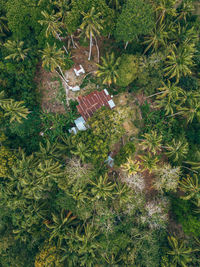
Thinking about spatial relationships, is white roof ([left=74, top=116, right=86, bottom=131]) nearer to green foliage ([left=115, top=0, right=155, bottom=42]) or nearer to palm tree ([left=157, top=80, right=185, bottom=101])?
palm tree ([left=157, top=80, right=185, bottom=101])

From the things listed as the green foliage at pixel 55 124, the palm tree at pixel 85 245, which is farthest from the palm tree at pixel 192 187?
the green foliage at pixel 55 124

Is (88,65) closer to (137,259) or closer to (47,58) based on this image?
(47,58)

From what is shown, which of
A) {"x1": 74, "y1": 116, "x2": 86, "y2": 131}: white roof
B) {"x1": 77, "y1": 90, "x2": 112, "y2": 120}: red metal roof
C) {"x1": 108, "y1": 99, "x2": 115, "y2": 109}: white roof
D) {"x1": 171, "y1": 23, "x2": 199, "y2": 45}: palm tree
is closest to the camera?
{"x1": 171, "y1": 23, "x2": 199, "y2": 45}: palm tree

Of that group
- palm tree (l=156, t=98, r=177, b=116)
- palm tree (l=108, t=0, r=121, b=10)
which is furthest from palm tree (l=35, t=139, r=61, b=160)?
palm tree (l=108, t=0, r=121, b=10)

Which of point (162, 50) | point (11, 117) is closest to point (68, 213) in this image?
point (11, 117)

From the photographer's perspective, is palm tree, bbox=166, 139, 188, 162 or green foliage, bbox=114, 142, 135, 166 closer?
palm tree, bbox=166, 139, 188, 162

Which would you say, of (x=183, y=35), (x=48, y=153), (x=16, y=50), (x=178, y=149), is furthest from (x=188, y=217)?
(x=16, y=50)
